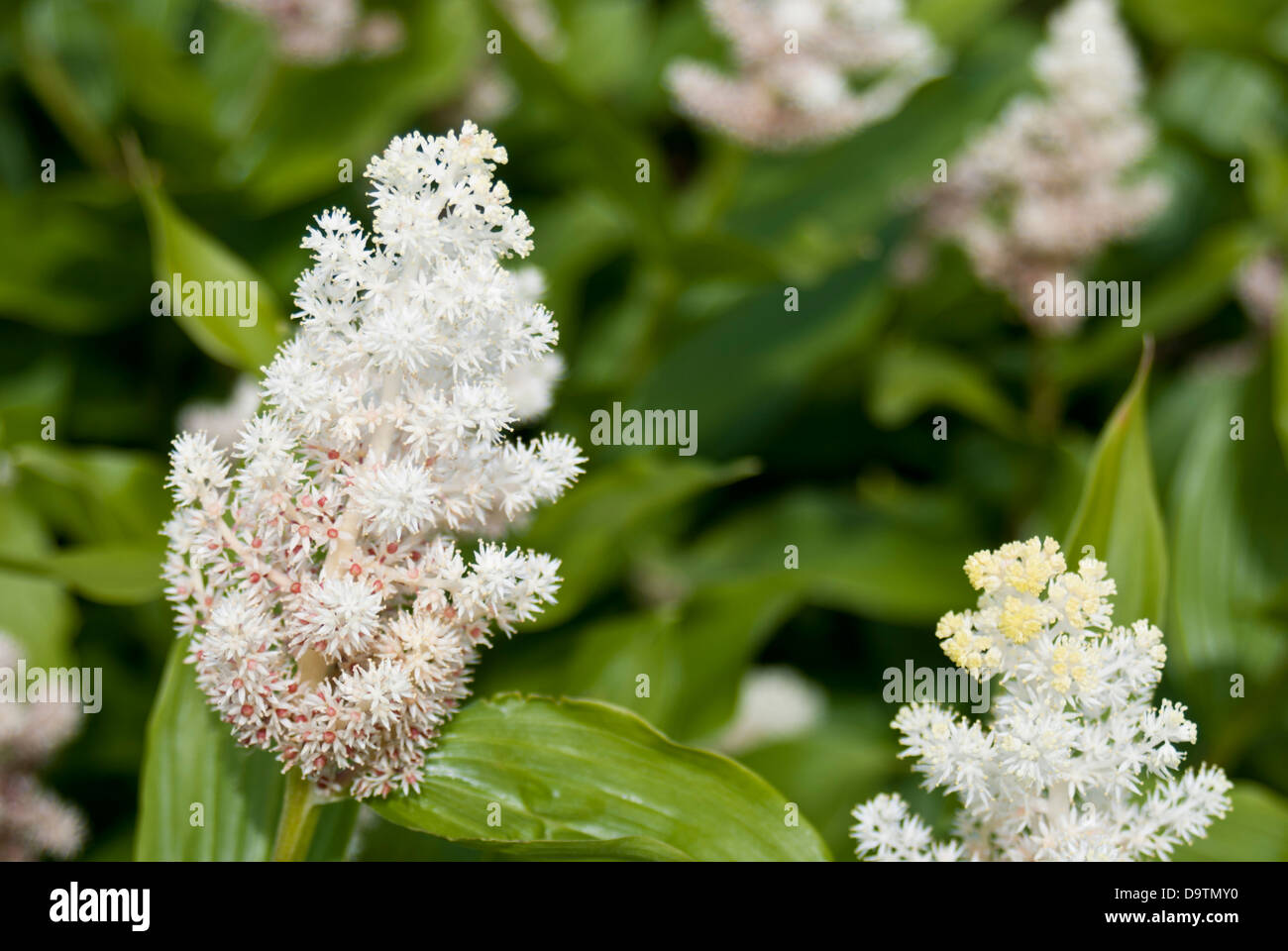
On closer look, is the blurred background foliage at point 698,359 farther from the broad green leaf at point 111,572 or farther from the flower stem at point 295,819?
the flower stem at point 295,819

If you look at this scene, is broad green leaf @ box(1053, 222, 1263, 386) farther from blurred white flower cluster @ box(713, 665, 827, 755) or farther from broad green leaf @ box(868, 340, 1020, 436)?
blurred white flower cluster @ box(713, 665, 827, 755)

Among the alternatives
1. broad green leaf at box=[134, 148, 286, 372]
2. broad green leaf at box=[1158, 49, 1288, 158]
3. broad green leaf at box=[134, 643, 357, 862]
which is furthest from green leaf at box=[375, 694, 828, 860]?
broad green leaf at box=[1158, 49, 1288, 158]

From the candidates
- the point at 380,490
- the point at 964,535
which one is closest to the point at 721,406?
the point at 964,535

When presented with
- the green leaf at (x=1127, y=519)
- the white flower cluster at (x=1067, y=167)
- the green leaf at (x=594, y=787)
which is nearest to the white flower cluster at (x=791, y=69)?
the white flower cluster at (x=1067, y=167)

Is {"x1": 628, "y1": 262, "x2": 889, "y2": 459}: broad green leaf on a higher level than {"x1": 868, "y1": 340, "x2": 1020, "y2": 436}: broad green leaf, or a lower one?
higher

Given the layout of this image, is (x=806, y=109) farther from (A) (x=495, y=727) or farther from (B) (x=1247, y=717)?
(A) (x=495, y=727)

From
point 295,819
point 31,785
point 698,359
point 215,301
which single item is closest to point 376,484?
point 295,819
